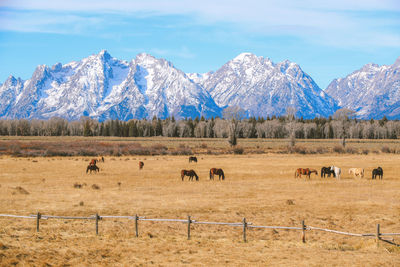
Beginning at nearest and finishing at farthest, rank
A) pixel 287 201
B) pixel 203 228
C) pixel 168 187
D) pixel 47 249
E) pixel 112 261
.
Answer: pixel 112 261 < pixel 47 249 < pixel 203 228 < pixel 287 201 < pixel 168 187

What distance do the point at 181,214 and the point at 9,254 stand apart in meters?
10.4

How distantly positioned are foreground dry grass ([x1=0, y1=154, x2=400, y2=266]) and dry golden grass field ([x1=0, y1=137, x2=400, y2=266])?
50mm

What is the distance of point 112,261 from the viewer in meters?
16.9

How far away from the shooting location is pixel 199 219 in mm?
24156

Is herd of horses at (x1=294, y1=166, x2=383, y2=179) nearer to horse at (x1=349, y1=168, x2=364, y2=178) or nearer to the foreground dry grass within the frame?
horse at (x1=349, y1=168, x2=364, y2=178)

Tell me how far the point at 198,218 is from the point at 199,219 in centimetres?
Answer: 27

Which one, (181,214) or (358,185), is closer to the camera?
(181,214)

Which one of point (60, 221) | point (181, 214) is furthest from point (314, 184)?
point (60, 221)

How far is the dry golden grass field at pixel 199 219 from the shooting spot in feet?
57.1

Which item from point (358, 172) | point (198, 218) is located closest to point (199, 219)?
point (198, 218)

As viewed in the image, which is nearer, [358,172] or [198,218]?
[198,218]

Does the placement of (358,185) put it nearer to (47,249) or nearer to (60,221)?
(60,221)

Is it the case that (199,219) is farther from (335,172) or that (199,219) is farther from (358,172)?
(358,172)

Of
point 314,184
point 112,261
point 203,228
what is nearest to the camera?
point 112,261
